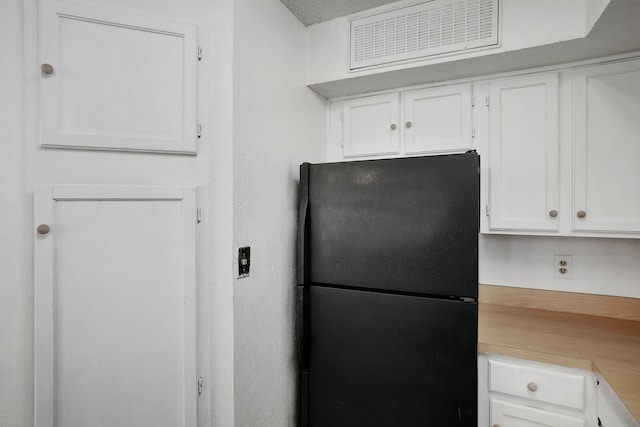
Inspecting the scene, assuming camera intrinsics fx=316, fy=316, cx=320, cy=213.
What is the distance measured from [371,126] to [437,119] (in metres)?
0.38

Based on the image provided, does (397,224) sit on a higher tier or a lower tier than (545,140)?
lower

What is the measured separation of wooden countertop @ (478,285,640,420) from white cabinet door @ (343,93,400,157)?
1.02 metres

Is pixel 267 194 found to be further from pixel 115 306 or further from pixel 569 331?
pixel 569 331

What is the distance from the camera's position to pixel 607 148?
1.45 meters

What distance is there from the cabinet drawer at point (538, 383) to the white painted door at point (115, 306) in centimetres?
124

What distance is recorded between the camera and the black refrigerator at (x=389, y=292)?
50.4 inches

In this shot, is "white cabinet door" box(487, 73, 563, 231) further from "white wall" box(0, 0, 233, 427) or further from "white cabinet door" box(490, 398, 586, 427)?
"white wall" box(0, 0, 233, 427)

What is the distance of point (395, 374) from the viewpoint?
1391 millimetres

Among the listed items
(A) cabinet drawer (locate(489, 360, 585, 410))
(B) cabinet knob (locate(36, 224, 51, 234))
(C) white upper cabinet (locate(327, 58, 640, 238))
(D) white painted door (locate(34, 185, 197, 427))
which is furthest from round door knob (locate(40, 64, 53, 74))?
(A) cabinet drawer (locate(489, 360, 585, 410))

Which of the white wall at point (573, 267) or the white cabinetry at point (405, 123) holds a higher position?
the white cabinetry at point (405, 123)

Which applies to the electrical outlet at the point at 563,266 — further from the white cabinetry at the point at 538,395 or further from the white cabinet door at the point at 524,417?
the white cabinet door at the point at 524,417

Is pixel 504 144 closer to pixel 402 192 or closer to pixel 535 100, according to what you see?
pixel 535 100

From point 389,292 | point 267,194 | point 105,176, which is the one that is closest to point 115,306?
point 105,176

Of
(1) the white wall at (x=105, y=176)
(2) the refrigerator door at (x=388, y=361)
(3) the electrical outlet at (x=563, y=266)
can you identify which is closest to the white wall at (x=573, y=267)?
(3) the electrical outlet at (x=563, y=266)
